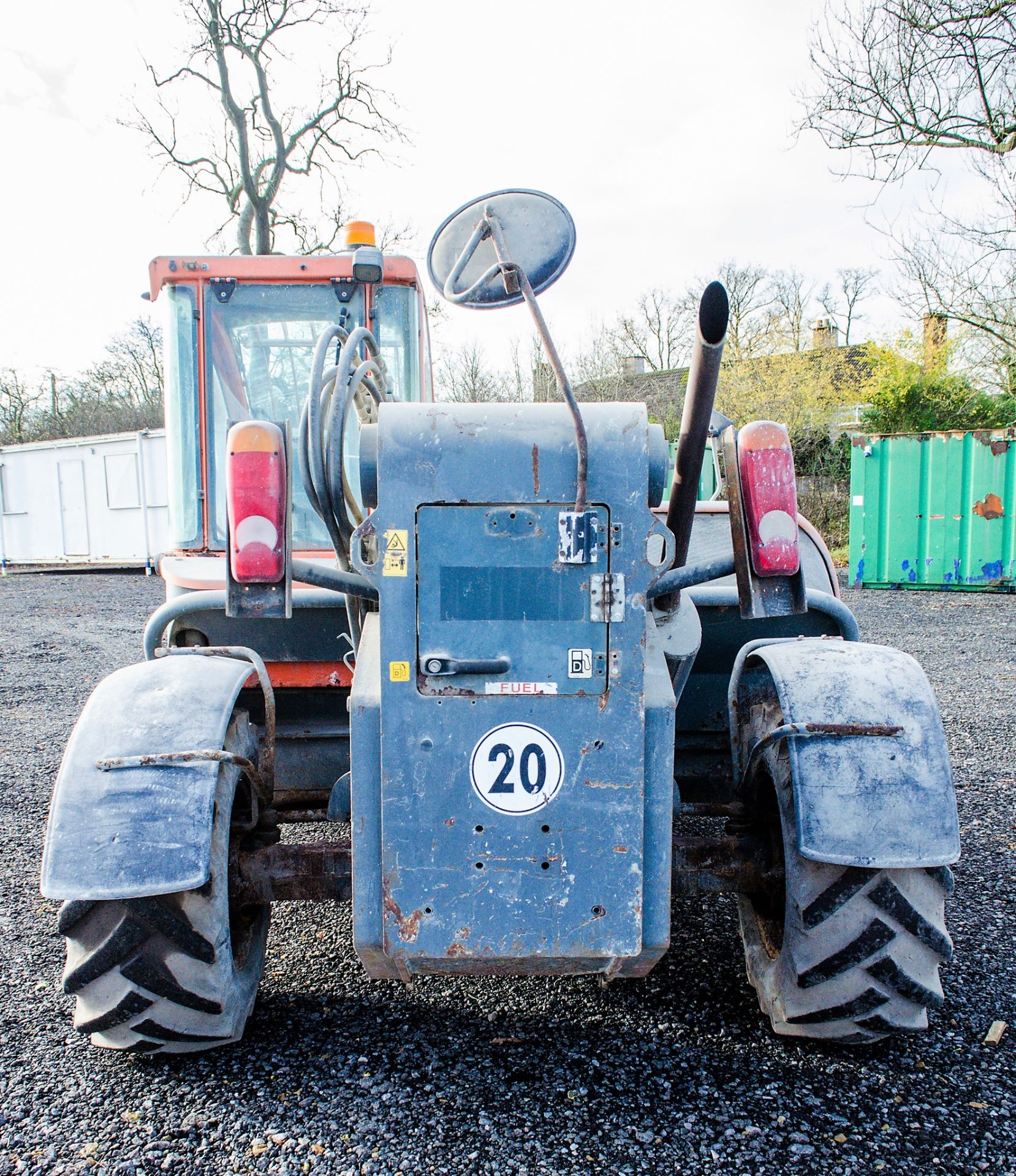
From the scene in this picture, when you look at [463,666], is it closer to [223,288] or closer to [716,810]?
[716,810]

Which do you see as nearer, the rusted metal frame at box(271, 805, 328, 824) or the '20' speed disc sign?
the '20' speed disc sign

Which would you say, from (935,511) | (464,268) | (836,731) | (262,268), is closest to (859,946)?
(836,731)

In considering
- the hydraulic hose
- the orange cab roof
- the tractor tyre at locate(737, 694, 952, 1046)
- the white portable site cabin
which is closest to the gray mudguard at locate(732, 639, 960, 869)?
the tractor tyre at locate(737, 694, 952, 1046)

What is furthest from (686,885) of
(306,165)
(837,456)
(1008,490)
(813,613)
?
(837,456)

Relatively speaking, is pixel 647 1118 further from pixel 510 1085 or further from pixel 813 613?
pixel 813 613

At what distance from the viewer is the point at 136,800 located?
6.77ft

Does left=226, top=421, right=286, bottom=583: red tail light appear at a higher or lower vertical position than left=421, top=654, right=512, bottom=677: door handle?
higher

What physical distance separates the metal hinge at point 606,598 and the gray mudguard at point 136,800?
0.96m

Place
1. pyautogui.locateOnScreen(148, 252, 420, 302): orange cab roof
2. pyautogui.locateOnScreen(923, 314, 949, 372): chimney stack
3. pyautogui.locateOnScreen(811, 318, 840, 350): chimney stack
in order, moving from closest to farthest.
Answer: pyautogui.locateOnScreen(148, 252, 420, 302): orange cab roof
pyautogui.locateOnScreen(923, 314, 949, 372): chimney stack
pyautogui.locateOnScreen(811, 318, 840, 350): chimney stack

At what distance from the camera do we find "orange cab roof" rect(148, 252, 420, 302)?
145 inches

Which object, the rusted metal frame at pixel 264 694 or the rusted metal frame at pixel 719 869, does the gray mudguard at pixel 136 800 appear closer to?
the rusted metal frame at pixel 264 694

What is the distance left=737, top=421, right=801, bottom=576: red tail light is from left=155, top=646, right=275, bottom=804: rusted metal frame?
52.2 inches

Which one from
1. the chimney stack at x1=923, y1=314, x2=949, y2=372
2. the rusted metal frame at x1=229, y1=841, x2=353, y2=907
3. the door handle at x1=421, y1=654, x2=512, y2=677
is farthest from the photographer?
the chimney stack at x1=923, y1=314, x2=949, y2=372

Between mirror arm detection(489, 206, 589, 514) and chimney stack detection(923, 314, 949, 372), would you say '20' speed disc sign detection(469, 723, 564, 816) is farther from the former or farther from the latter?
chimney stack detection(923, 314, 949, 372)
